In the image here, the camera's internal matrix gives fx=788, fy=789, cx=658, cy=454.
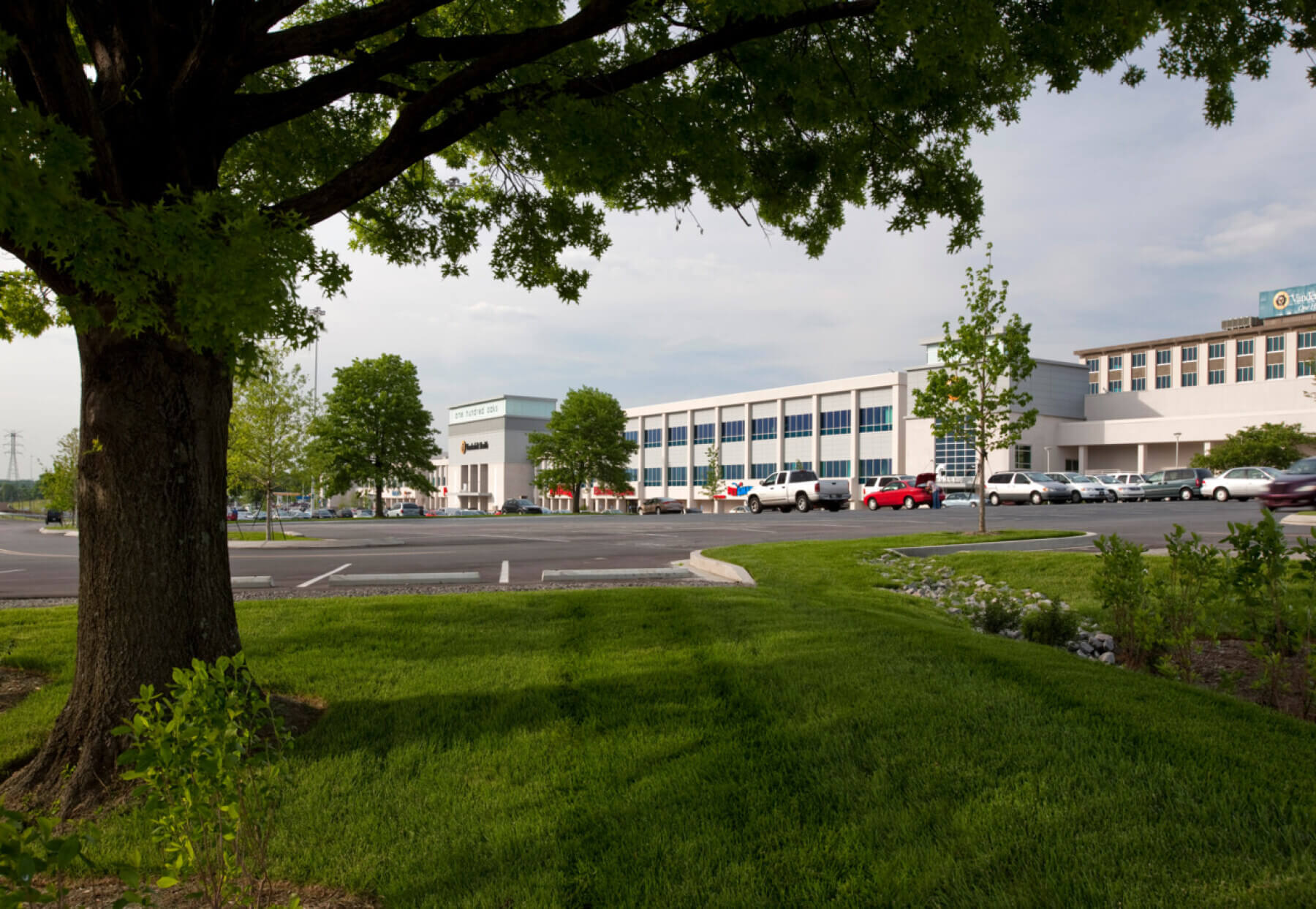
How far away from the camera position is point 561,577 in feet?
41.8

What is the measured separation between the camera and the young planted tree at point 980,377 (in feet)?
63.6

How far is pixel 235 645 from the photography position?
4699mm

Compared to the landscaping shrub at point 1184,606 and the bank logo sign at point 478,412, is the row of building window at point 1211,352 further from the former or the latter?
the landscaping shrub at point 1184,606

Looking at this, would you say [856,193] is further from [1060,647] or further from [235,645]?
[235,645]

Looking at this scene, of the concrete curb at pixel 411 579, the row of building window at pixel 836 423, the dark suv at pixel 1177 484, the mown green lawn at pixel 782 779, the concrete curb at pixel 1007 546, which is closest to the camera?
the mown green lawn at pixel 782 779

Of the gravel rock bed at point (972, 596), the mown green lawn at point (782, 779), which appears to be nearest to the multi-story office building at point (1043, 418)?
the gravel rock bed at point (972, 596)

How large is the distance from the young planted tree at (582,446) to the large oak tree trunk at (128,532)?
2410 inches

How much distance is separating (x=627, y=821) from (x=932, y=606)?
7.26 m

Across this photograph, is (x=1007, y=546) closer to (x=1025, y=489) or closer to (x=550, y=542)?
(x=550, y=542)

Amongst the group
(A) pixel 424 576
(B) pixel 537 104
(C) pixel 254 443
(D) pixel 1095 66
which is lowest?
(A) pixel 424 576

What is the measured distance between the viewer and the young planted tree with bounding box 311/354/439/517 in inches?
2004

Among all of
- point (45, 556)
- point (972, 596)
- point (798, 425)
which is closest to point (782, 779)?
point (972, 596)

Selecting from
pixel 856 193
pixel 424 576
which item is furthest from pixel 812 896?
pixel 424 576

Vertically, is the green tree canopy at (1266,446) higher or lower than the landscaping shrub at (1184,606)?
higher
